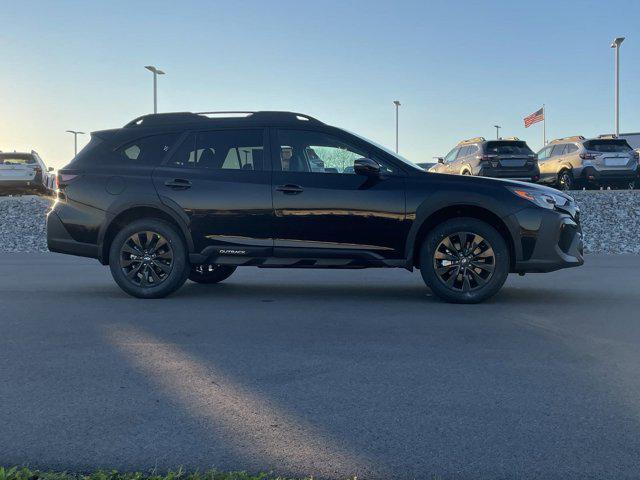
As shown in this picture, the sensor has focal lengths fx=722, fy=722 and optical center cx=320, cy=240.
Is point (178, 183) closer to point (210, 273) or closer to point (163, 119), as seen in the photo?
point (163, 119)

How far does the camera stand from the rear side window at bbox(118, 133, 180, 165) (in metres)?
7.80

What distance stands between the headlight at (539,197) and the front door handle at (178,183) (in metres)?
3.34

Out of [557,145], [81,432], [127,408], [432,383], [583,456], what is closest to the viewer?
[583,456]

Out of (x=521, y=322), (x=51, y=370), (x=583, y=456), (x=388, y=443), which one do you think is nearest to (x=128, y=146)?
(x=51, y=370)

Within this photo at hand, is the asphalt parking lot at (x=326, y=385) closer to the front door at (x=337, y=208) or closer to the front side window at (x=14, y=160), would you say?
the front door at (x=337, y=208)

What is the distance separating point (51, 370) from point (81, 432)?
4.35ft

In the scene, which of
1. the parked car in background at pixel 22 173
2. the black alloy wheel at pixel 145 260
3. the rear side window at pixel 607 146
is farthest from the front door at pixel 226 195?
the parked car in background at pixel 22 173

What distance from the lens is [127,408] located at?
391 centimetres

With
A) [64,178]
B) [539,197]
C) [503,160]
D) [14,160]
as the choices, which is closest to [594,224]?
[503,160]

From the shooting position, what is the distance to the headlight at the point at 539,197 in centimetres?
724

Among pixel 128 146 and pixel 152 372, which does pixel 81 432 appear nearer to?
pixel 152 372

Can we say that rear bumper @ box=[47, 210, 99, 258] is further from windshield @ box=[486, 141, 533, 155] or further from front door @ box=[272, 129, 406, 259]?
windshield @ box=[486, 141, 533, 155]

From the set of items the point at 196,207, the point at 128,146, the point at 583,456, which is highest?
the point at 128,146

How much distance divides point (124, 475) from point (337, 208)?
4.68m
